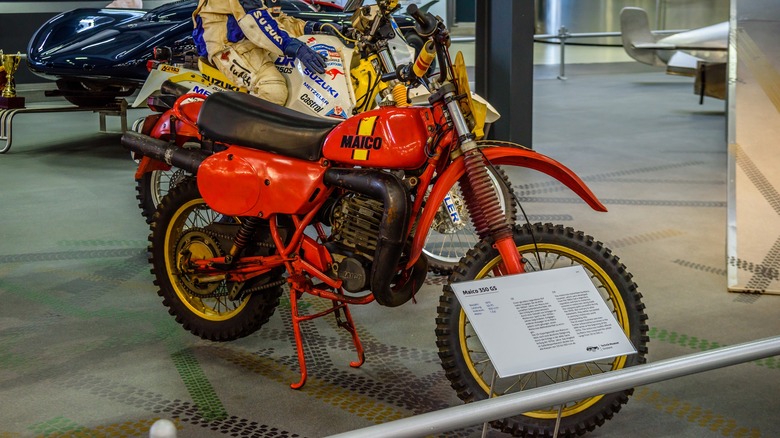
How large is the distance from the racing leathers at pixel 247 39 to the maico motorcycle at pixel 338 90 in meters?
0.08

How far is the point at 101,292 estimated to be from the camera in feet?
14.8

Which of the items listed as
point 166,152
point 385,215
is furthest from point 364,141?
point 166,152

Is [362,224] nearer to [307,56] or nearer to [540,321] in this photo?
[540,321]

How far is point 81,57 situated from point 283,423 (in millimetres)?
5669

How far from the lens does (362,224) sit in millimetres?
3273

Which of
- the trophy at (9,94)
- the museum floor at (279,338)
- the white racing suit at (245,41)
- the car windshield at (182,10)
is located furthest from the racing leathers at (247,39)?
the trophy at (9,94)

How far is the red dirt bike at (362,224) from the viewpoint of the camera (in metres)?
2.97

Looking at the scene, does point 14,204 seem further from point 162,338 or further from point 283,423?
point 283,423

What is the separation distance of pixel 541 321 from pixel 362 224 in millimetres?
1001

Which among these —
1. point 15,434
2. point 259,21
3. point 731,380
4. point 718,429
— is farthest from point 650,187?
point 15,434

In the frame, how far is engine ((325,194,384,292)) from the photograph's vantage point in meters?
3.24

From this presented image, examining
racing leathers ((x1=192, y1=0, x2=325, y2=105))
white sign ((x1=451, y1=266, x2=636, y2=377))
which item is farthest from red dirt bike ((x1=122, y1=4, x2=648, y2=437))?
racing leathers ((x1=192, y1=0, x2=325, y2=105))

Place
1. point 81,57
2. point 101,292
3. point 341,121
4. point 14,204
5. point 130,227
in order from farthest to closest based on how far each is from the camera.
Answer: point 81,57 < point 14,204 < point 130,227 < point 101,292 < point 341,121

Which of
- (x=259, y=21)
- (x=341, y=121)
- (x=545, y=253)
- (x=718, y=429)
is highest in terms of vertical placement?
(x=259, y=21)
